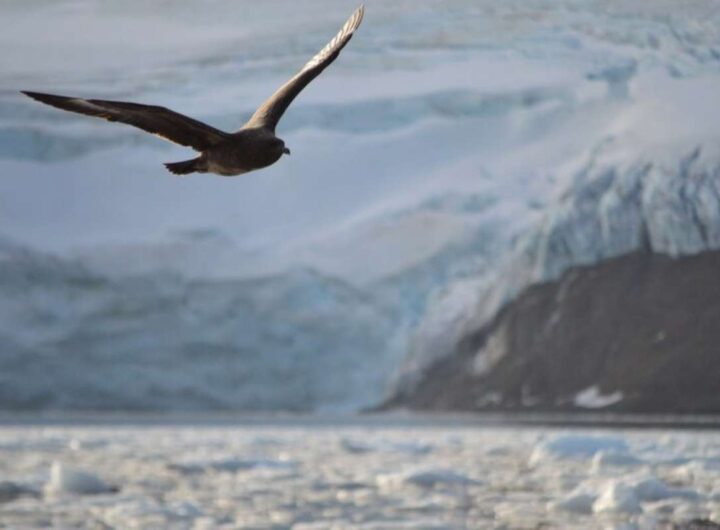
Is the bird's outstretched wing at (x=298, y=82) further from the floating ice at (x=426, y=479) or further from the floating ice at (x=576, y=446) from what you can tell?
the floating ice at (x=576, y=446)

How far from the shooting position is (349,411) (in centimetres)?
6144

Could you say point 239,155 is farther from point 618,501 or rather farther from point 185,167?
point 618,501

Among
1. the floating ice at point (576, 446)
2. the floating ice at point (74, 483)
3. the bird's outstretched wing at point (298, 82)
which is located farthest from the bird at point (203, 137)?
the floating ice at point (576, 446)

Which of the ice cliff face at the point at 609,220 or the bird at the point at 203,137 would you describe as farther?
the ice cliff face at the point at 609,220

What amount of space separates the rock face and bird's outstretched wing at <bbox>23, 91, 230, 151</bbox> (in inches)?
2254

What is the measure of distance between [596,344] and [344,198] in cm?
1379

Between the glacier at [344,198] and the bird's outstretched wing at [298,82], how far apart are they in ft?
164

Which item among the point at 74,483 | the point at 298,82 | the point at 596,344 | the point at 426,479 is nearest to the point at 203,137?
the point at 298,82

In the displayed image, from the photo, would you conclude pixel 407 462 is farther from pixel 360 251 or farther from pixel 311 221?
pixel 311 221

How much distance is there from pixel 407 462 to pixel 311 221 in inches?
1698

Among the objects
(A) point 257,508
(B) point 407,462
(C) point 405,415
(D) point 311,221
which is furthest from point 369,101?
(A) point 257,508

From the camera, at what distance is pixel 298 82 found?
32.6 feet

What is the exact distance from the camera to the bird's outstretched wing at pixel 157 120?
841 cm

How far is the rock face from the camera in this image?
67.4 meters
